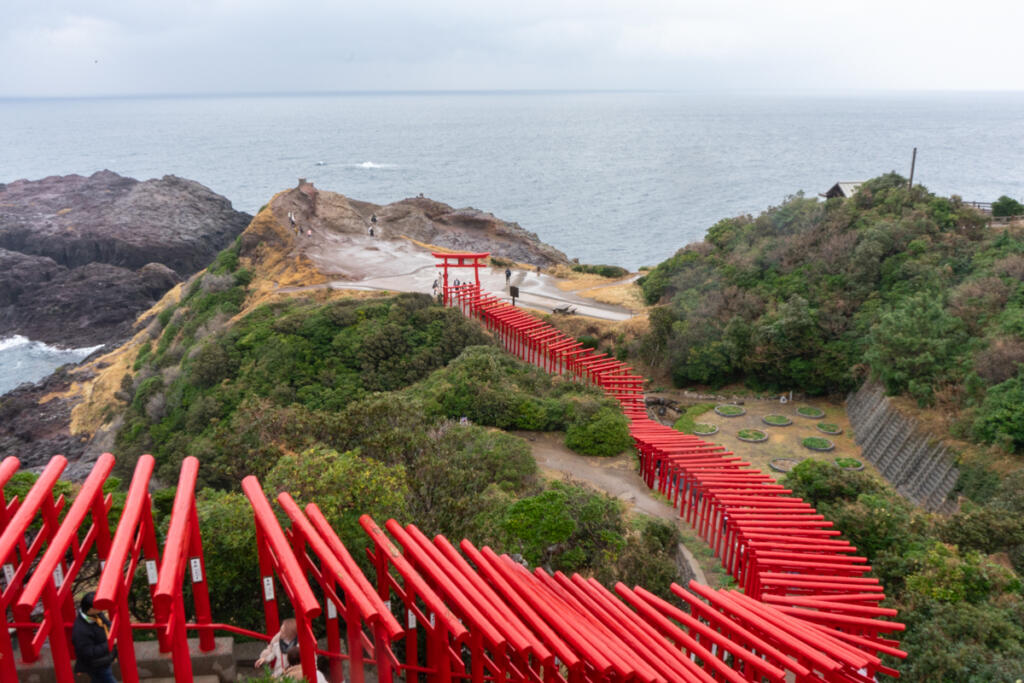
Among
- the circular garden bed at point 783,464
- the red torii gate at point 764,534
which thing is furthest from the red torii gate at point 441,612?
the circular garden bed at point 783,464

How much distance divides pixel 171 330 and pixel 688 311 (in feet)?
89.3

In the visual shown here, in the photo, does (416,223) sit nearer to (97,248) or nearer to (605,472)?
(97,248)

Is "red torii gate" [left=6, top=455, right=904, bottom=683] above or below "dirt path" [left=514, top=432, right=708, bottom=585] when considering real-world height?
above

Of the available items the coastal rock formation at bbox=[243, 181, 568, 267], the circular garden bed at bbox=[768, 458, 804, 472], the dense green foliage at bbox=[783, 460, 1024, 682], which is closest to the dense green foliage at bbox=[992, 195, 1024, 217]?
the circular garden bed at bbox=[768, 458, 804, 472]

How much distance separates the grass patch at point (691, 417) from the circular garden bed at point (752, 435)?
1.43m

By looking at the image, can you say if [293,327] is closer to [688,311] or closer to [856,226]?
[688,311]

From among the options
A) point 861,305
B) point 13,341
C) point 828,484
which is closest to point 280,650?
point 828,484

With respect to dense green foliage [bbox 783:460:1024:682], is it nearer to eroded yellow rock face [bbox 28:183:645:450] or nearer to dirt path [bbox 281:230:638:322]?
eroded yellow rock face [bbox 28:183:645:450]

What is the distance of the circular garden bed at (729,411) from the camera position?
30.9m

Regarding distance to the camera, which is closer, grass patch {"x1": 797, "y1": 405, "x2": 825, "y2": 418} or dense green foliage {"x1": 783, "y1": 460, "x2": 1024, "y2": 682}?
dense green foliage {"x1": 783, "y1": 460, "x2": 1024, "y2": 682}

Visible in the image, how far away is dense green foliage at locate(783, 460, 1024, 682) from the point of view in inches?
489

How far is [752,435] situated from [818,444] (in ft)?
7.37

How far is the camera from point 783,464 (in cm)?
2597

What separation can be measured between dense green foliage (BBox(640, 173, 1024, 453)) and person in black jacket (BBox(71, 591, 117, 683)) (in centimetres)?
2327
